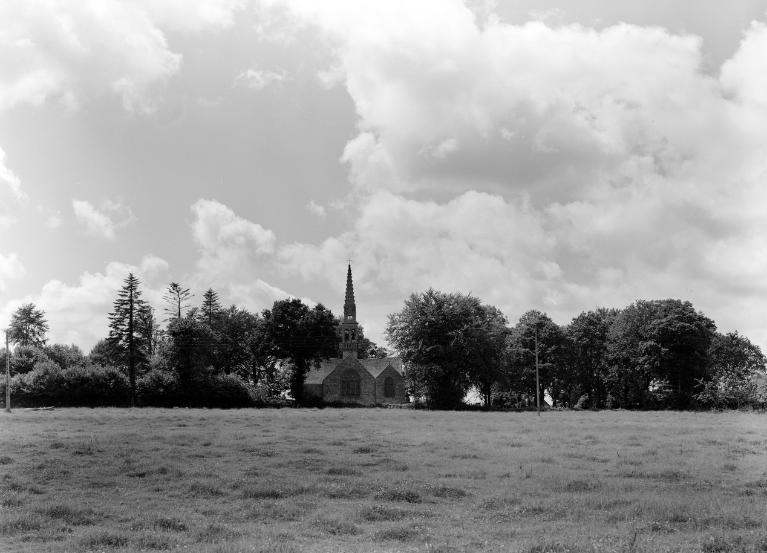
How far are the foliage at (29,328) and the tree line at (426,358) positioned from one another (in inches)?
8.7

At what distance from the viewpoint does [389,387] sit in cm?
10688

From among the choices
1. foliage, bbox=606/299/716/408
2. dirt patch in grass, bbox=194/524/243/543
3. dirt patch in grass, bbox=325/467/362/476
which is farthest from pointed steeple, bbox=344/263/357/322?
dirt patch in grass, bbox=194/524/243/543

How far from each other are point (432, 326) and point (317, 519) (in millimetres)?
65001

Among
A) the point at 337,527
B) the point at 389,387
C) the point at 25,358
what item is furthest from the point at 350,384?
the point at 337,527

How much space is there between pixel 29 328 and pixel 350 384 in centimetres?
4819

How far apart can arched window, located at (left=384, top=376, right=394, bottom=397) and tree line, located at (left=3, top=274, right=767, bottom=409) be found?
13.7m

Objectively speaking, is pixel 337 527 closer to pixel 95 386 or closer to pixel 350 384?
pixel 95 386

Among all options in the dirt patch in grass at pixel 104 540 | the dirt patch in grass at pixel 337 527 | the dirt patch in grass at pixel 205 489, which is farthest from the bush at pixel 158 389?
the dirt patch in grass at pixel 104 540

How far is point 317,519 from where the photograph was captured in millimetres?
17594

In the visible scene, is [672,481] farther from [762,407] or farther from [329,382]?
[329,382]

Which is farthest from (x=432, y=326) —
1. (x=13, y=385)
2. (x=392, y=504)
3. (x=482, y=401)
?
(x=392, y=504)

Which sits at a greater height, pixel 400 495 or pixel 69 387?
pixel 69 387

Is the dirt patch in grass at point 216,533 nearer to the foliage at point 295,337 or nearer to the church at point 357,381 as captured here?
the foliage at point 295,337

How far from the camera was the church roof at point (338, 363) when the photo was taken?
104875mm
